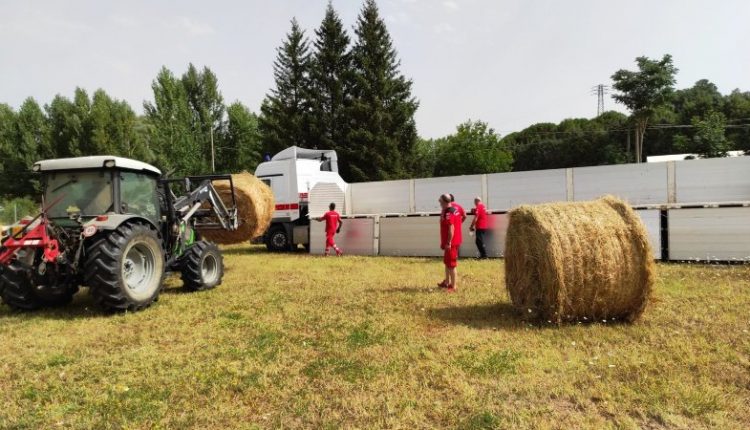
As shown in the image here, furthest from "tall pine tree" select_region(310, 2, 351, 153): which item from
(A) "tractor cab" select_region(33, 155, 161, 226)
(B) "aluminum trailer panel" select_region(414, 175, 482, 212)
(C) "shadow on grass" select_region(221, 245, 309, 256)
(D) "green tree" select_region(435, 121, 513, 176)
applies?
(A) "tractor cab" select_region(33, 155, 161, 226)

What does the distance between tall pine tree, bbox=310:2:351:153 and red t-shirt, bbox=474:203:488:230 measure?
935 inches

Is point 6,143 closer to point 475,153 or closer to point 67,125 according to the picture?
point 67,125

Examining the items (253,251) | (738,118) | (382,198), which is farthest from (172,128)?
(738,118)

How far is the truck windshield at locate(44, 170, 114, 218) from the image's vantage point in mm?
6949

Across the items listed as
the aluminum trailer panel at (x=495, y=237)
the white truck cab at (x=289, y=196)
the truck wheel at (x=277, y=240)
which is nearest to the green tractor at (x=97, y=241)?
the aluminum trailer panel at (x=495, y=237)

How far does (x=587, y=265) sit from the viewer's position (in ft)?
17.6

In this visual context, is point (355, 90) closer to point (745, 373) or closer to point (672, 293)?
point (672, 293)

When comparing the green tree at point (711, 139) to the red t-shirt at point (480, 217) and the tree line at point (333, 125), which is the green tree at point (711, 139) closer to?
the tree line at point (333, 125)

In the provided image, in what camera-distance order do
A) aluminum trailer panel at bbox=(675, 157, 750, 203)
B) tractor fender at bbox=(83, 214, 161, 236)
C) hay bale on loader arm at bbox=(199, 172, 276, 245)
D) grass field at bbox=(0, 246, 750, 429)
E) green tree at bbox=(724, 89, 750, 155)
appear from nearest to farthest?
1. grass field at bbox=(0, 246, 750, 429)
2. tractor fender at bbox=(83, 214, 161, 236)
3. aluminum trailer panel at bbox=(675, 157, 750, 203)
4. hay bale on loader arm at bbox=(199, 172, 276, 245)
5. green tree at bbox=(724, 89, 750, 155)

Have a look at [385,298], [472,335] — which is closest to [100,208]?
[385,298]

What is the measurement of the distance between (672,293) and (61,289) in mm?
8723

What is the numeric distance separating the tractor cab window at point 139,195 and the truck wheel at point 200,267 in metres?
0.88

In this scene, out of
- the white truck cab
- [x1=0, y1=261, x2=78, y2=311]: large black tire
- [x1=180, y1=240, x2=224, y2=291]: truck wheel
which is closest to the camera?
[x1=0, y1=261, x2=78, y2=311]: large black tire

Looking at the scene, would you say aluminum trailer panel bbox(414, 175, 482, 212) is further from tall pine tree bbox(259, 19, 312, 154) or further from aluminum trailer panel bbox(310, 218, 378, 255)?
tall pine tree bbox(259, 19, 312, 154)
